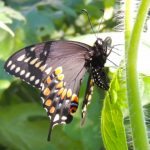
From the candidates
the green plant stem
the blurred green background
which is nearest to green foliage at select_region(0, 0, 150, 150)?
the blurred green background

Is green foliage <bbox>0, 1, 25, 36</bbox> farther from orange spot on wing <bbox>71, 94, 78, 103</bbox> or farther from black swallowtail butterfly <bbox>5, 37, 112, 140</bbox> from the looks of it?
orange spot on wing <bbox>71, 94, 78, 103</bbox>

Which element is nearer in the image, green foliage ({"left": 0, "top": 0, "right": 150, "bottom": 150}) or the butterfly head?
green foliage ({"left": 0, "top": 0, "right": 150, "bottom": 150})

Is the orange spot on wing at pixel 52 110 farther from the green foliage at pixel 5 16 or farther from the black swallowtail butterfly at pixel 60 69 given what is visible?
the green foliage at pixel 5 16

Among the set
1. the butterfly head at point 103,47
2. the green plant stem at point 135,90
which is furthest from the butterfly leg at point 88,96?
the green plant stem at point 135,90

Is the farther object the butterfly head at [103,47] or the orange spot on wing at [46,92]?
the orange spot on wing at [46,92]

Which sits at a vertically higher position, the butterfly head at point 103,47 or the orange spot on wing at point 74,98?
the butterfly head at point 103,47

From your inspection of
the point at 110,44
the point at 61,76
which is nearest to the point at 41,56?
the point at 61,76
